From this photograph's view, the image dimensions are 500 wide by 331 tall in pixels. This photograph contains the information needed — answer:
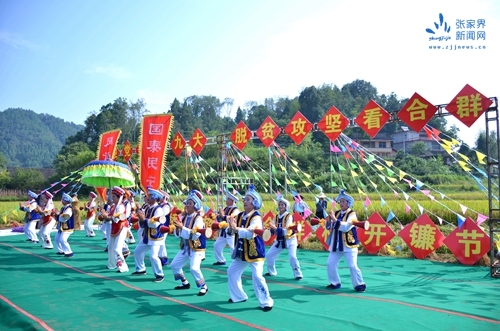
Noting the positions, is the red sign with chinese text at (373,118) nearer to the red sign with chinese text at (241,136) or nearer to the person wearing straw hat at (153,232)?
the red sign with chinese text at (241,136)

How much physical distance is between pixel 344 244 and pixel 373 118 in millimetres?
3567

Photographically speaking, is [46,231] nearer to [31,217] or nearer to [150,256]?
[31,217]

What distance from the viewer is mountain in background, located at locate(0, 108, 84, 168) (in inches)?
3937

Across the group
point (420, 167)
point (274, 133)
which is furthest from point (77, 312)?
point (420, 167)

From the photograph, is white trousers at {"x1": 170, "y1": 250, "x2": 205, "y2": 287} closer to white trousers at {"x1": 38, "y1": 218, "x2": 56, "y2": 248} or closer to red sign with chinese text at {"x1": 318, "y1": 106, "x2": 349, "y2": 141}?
red sign with chinese text at {"x1": 318, "y1": 106, "x2": 349, "y2": 141}

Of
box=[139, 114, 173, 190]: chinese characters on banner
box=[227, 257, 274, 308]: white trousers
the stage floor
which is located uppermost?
box=[139, 114, 173, 190]: chinese characters on banner

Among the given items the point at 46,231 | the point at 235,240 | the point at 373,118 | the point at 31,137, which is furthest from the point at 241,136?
the point at 31,137

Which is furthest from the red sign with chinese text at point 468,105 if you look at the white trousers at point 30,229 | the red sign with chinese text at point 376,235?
the white trousers at point 30,229

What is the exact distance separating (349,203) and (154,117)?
265 inches

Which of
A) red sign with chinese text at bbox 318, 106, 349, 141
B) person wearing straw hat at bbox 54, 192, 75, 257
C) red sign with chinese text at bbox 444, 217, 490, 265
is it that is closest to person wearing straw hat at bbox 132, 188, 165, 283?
person wearing straw hat at bbox 54, 192, 75, 257

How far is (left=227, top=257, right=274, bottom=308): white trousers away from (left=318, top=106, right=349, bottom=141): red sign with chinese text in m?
4.96

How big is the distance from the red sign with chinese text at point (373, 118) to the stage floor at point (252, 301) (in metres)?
2.90

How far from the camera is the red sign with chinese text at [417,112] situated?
27.5 feet

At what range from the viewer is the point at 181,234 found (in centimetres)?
646
